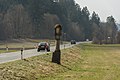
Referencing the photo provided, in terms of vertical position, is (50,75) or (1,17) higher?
(1,17)

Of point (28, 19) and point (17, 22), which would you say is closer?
point (17, 22)

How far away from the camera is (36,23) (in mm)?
175625

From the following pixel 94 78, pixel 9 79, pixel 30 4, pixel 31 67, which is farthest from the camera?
pixel 30 4

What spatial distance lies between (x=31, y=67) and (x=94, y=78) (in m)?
4.86

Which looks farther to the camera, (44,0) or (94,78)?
(44,0)

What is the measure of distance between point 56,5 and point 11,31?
55.4m

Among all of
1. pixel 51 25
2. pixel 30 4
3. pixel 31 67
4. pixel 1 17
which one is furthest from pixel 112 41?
pixel 31 67

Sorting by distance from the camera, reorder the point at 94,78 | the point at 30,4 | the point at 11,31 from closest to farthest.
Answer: the point at 94,78 < the point at 11,31 < the point at 30,4

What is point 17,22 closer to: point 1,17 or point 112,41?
point 1,17

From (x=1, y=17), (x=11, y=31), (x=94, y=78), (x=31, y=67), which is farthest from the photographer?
(x=1, y=17)

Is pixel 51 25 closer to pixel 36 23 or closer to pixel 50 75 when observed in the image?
pixel 36 23

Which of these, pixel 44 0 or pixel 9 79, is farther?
pixel 44 0

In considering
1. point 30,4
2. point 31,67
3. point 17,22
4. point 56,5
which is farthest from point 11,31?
point 31,67

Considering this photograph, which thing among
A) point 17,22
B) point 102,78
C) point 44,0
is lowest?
point 102,78
